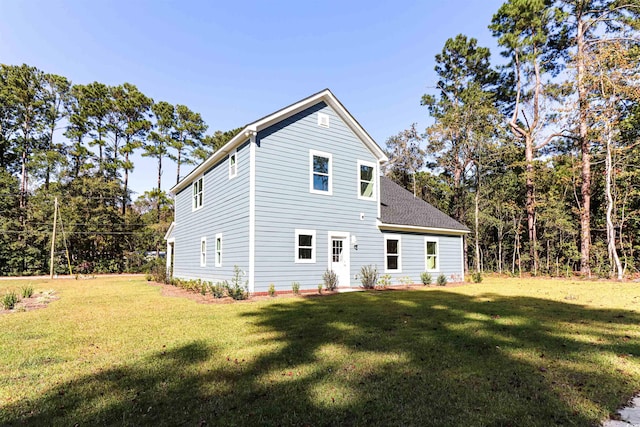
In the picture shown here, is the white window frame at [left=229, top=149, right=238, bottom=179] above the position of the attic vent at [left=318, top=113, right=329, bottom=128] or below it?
below

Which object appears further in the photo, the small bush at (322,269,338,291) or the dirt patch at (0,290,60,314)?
the small bush at (322,269,338,291)

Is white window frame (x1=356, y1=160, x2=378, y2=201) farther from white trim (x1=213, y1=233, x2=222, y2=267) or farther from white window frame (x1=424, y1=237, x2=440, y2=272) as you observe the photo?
white trim (x1=213, y1=233, x2=222, y2=267)

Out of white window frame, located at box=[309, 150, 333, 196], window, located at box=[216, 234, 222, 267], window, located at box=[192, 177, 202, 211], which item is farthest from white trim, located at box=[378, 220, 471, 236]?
window, located at box=[192, 177, 202, 211]

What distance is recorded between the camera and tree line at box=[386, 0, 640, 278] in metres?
16.2

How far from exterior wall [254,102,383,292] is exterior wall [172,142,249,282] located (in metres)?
0.71

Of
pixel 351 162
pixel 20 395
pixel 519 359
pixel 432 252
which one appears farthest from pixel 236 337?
pixel 432 252

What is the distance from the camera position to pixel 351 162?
1385cm

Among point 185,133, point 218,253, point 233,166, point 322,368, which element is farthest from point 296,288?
point 185,133

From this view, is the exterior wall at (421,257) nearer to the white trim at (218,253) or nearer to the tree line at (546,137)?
the tree line at (546,137)

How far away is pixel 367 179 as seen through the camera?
47.3 ft

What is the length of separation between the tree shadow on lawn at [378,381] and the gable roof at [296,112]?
7578 mm

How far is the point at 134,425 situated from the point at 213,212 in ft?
41.2

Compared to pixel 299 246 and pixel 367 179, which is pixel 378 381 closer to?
pixel 299 246

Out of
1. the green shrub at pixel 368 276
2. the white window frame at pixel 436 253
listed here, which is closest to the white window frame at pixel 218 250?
the green shrub at pixel 368 276
